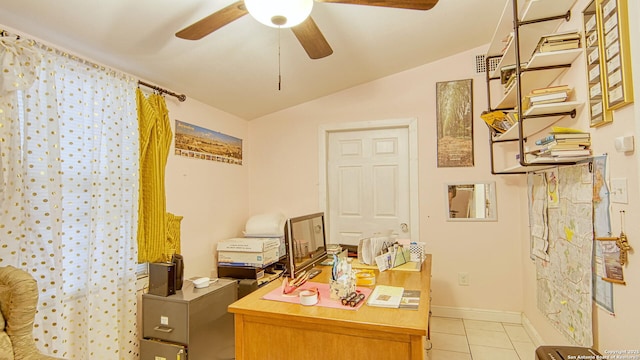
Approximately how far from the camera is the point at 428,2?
1397 mm

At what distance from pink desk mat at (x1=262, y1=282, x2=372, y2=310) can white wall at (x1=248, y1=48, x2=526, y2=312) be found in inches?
71.4

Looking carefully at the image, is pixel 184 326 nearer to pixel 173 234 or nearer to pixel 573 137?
pixel 173 234

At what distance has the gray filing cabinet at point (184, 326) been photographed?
2.05 meters

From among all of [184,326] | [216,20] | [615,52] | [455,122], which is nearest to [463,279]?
[455,122]

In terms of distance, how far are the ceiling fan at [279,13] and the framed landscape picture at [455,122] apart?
1.96 metres

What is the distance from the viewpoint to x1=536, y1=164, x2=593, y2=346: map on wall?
1653 millimetres

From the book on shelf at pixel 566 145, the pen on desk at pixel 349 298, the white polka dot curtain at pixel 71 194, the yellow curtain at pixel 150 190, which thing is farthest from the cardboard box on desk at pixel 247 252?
the book on shelf at pixel 566 145

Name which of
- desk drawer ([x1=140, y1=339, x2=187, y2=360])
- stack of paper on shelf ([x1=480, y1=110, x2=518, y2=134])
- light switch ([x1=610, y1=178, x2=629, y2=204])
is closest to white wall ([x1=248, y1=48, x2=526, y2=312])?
stack of paper on shelf ([x1=480, y1=110, x2=518, y2=134])

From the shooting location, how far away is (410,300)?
1.52 m

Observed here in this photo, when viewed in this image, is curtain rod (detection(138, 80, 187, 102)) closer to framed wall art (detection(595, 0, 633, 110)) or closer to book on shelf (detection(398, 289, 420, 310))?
book on shelf (detection(398, 289, 420, 310))

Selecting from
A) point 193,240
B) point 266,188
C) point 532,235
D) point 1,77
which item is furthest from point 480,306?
point 1,77

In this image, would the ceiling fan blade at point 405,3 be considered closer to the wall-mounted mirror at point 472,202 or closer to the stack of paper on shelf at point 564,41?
the stack of paper on shelf at point 564,41

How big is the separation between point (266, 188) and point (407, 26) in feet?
7.47

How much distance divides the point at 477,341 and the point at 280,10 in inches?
114
